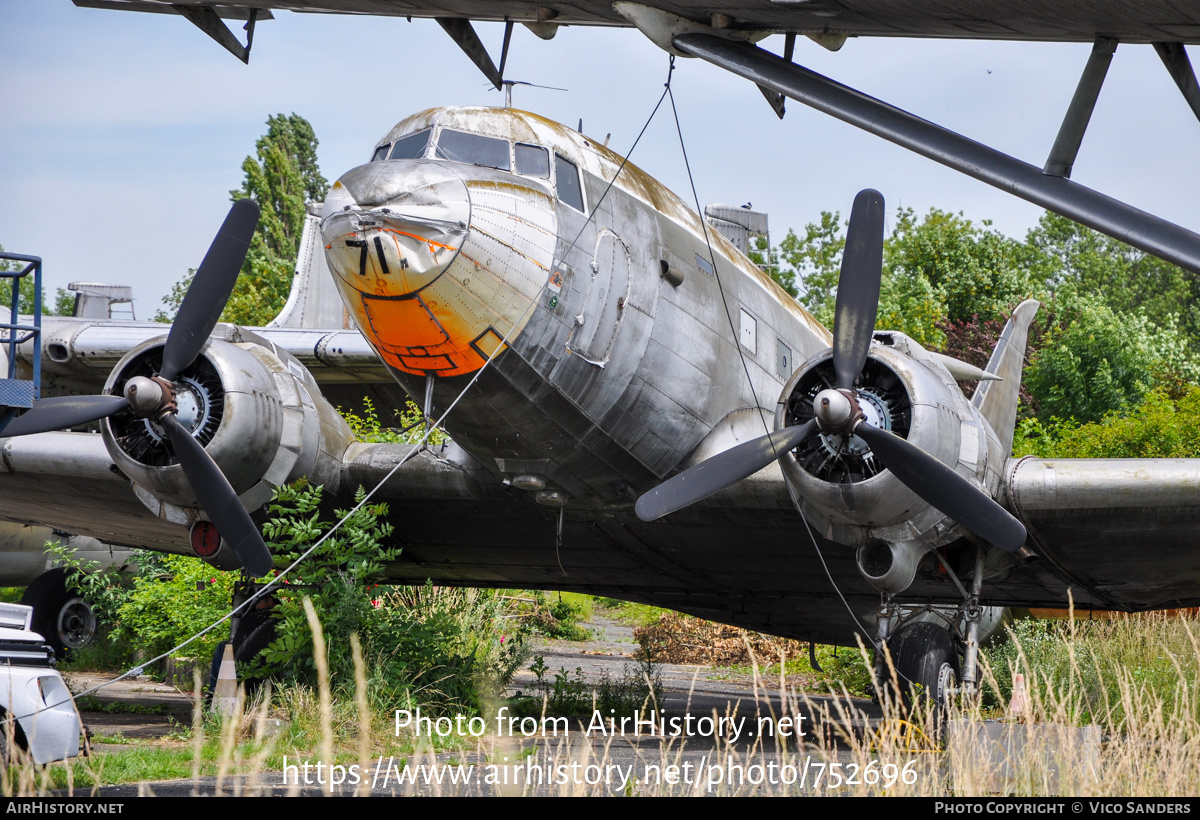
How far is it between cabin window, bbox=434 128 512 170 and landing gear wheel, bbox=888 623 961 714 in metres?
4.95

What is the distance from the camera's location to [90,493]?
11180 millimetres

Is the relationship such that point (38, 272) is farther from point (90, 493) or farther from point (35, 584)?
point (35, 584)

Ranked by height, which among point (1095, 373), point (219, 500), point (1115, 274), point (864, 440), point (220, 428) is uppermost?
point (1115, 274)

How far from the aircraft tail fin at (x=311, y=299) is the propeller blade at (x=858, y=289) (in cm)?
1192

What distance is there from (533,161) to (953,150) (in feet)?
13.4

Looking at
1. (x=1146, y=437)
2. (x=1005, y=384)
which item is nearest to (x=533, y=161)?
(x=1005, y=384)

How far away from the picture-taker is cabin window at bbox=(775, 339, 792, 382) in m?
10.7

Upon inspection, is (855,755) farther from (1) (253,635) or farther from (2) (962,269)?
(2) (962,269)

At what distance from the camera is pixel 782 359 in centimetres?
1088

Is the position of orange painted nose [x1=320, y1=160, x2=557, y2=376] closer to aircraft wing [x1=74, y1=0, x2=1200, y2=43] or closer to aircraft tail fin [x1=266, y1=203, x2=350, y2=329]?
aircraft wing [x1=74, y1=0, x2=1200, y2=43]

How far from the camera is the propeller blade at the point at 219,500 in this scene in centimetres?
890

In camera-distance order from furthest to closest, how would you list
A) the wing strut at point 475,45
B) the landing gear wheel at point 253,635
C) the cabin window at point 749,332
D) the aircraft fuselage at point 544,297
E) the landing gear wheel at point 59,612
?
the landing gear wheel at point 59,612
the landing gear wheel at point 253,635
the cabin window at point 749,332
the aircraft fuselage at point 544,297
the wing strut at point 475,45

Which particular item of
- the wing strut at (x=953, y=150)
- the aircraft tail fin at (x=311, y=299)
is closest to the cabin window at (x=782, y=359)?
the wing strut at (x=953, y=150)

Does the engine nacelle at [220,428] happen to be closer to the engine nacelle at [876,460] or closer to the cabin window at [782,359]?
the engine nacelle at [876,460]
